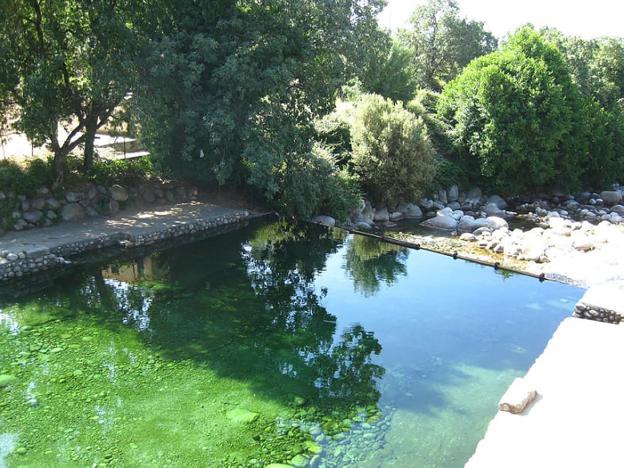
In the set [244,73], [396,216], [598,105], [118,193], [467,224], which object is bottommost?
[467,224]

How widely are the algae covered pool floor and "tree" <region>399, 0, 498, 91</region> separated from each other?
29.8m

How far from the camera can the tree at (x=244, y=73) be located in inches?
571

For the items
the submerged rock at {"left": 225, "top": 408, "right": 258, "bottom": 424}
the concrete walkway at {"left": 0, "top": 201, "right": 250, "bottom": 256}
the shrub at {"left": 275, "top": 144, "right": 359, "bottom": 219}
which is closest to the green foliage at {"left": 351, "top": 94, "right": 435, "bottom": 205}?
the shrub at {"left": 275, "top": 144, "right": 359, "bottom": 219}

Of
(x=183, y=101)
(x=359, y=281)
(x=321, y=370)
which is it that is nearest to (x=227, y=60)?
(x=183, y=101)

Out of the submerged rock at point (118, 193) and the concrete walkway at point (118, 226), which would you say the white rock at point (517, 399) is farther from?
the submerged rock at point (118, 193)

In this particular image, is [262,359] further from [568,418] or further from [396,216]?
[396,216]

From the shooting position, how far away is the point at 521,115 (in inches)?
887

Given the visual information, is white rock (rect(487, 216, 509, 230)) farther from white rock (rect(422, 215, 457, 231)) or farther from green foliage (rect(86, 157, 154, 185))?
green foliage (rect(86, 157, 154, 185))

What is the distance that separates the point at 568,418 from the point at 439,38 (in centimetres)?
3889

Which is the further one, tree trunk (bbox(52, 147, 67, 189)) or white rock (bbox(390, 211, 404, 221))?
white rock (bbox(390, 211, 404, 221))

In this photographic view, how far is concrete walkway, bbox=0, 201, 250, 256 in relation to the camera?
1405cm

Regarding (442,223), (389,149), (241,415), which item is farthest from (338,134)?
(241,415)

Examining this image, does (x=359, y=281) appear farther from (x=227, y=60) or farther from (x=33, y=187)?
(x=33, y=187)

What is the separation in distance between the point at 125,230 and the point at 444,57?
33476mm
